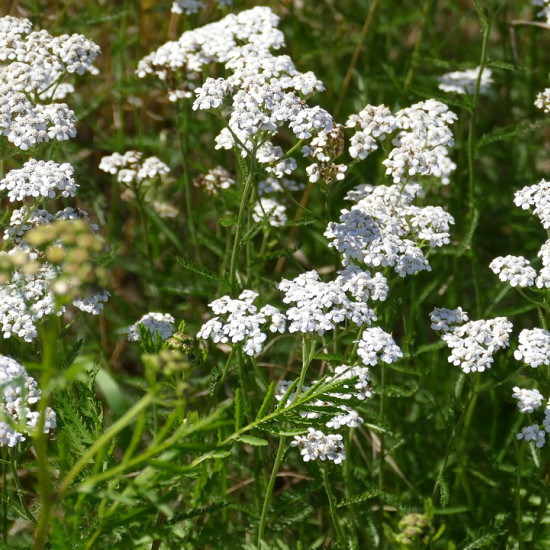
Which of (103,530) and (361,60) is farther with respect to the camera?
(361,60)

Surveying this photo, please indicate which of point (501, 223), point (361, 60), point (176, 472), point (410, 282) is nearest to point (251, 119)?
point (410, 282)

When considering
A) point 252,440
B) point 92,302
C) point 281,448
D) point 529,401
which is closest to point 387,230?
point 529,401

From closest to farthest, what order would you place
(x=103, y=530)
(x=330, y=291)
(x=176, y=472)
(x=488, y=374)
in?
(x=176, y=472)
(x=103, y=530)
(x=330, y=291)
(x=488, y=374)

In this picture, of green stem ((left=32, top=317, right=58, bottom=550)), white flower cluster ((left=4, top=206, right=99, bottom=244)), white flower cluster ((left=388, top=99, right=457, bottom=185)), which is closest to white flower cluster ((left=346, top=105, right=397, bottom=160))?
white flower cluster ((left=388, top=99, right=457, bottom=185))

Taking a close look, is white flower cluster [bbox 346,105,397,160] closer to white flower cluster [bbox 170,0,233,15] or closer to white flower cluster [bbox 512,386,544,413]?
white flower cluster [bbox 512,386,544,413]

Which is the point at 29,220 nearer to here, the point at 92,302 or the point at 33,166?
the point at 33,166

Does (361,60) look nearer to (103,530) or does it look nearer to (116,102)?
(116,102)
